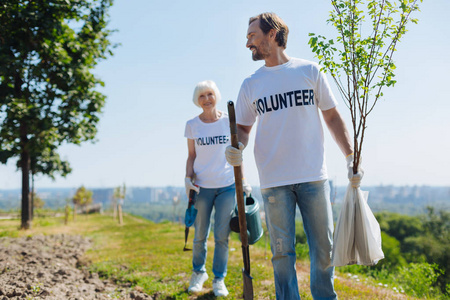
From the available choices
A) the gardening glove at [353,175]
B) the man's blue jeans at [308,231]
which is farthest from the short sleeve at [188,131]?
the gardening glove at [353,175]

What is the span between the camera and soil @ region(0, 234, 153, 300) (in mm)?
4180

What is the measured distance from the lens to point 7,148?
12.2 m

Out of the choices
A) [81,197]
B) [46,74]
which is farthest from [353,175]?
[81,197]

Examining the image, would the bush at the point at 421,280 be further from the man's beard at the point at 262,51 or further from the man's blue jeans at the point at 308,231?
the man's beard at the point at 262,51

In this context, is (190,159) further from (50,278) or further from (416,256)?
(416,256)

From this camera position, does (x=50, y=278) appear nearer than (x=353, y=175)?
No

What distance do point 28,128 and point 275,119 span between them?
1120 centimetres

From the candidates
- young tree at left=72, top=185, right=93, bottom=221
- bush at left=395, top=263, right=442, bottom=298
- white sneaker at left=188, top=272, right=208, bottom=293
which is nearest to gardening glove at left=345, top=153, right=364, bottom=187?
white sneaker at left=188, top=272, right=208, bottom=293

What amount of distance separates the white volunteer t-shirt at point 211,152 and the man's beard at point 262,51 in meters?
1.44

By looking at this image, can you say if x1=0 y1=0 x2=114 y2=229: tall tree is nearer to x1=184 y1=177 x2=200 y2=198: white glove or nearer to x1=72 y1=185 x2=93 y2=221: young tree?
x1=184 y1=177 x2=200 y2=198: white glove

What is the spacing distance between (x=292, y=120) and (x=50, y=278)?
13.6 ft

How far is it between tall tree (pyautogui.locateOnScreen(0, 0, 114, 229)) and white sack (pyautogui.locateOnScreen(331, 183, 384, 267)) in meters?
10.0

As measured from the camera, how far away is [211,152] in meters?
4.32

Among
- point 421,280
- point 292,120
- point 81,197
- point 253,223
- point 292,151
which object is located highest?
point 292,120
